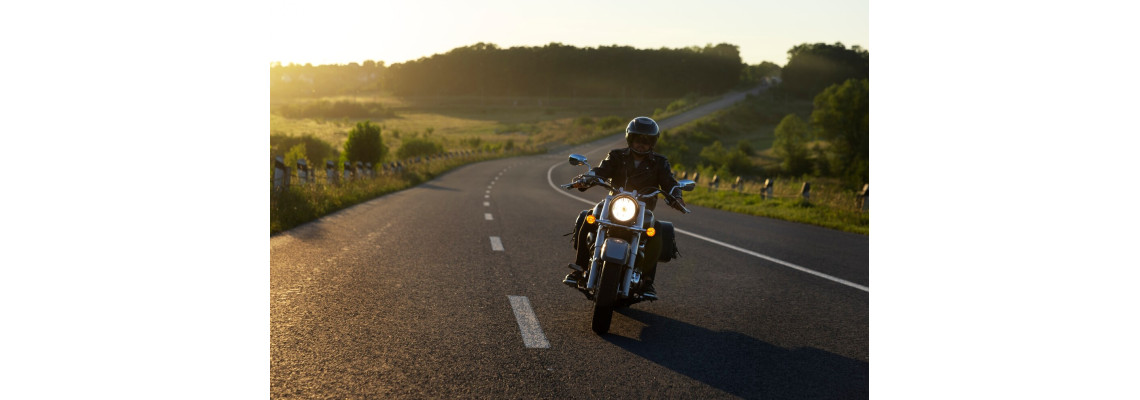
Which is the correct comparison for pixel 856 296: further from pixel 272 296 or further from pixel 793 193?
pixel 793 193

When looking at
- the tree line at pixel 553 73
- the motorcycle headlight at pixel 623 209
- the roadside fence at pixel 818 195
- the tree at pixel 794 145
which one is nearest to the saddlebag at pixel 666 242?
the motorcycle headlight at pixel 623 209

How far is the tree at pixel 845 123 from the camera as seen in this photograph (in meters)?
65.4

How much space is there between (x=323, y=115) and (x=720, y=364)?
423 feet

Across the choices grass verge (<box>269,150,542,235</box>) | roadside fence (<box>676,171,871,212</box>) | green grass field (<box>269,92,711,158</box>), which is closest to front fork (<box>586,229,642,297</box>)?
grass verge (<box>269,150,542,235</box>)

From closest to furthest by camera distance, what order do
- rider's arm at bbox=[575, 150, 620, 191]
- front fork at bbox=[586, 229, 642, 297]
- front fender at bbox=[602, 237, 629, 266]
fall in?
1. front fender at bbox=[602, 237, 629, 266]
2. front fork at bbox=[586, 229, 642, 297]
3. rider's arm at bbox=[575, 150, 620, 191]

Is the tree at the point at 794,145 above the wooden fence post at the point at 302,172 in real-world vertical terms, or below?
above

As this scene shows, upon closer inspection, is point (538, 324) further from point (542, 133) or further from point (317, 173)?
point (542, 133)

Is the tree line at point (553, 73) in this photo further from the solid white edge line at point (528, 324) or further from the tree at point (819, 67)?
the solid white edge line at point (528, 324)

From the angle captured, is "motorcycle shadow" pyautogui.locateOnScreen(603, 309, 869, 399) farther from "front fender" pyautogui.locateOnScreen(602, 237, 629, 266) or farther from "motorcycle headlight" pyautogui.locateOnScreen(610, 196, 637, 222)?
"motorcycle headlight" pyautogui.locateOnScreen(610, 196, 637, 222)

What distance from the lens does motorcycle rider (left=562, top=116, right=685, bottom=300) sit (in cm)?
678

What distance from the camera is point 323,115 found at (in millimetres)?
128625

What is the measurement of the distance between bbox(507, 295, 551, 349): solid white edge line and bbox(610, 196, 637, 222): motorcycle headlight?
0.96m

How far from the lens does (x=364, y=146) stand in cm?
4281
